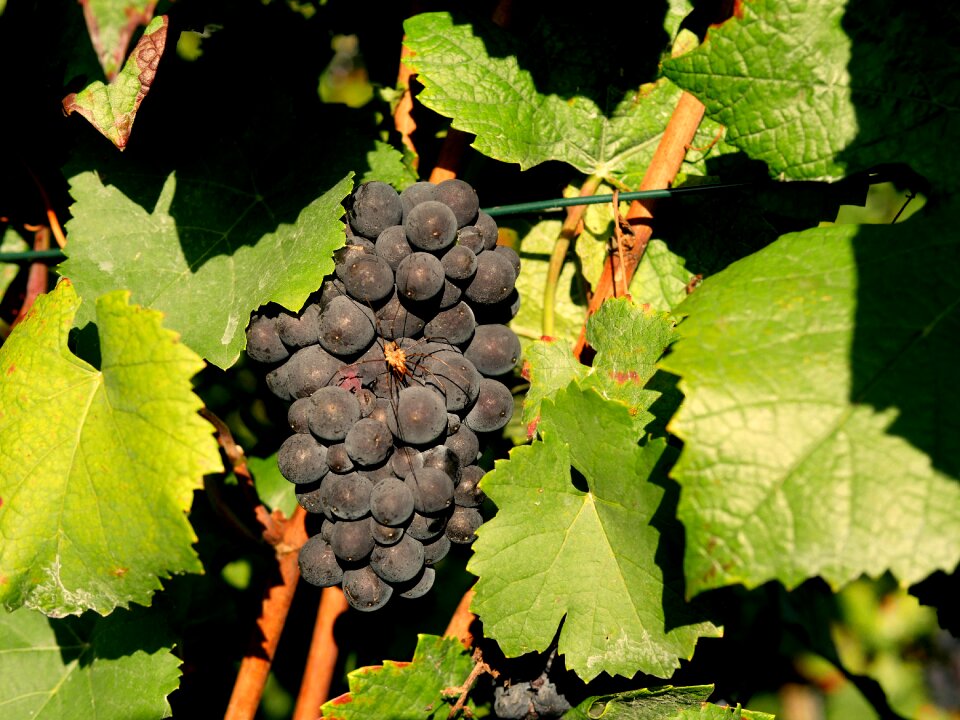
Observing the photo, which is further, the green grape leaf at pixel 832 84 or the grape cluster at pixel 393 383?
the grape cluster at pixel 393 383

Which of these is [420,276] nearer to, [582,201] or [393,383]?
[393,383]

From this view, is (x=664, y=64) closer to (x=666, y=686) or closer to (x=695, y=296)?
(x=695, y=296)

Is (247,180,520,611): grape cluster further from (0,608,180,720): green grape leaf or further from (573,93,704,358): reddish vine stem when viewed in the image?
(0,608,180,720): green grape leaf

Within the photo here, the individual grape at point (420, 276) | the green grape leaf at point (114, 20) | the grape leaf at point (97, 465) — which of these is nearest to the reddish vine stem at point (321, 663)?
the grape leaf at point (97, 465)

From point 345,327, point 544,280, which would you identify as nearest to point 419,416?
point 345,327

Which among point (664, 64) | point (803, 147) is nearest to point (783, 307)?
point (803, 147)

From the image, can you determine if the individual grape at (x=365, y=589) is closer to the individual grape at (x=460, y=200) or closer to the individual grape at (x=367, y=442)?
the individual grape at (x=367, y=442)

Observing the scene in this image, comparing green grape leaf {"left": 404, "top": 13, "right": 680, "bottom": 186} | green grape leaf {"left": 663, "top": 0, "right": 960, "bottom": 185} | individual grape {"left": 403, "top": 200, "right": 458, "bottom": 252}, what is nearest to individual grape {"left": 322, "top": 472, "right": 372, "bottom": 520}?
individual grape {"left": 403, "top": 200, "right": 458, "bottom": 252}
